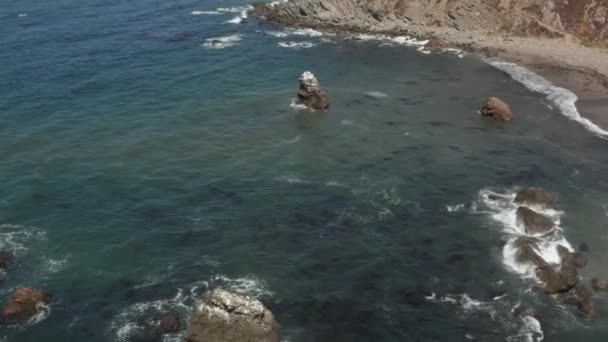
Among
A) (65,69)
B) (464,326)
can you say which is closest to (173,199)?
(464,326)

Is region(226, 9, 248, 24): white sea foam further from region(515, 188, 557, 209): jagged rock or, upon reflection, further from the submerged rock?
the submerged rock

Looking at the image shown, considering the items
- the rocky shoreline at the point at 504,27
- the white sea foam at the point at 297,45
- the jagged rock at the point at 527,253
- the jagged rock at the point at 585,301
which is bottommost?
the jagged rock at the point at 585,301

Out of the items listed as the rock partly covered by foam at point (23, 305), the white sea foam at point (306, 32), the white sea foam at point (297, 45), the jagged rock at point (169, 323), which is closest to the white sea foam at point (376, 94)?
the white sea foam at point (297, 45)

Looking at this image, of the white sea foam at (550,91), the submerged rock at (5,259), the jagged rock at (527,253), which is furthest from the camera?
the white sea foam at (550,91)

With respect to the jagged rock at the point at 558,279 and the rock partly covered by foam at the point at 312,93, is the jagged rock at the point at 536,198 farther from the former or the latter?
the rock partly covered by foam at the point at 312,93

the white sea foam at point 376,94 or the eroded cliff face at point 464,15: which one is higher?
the eroded cliff face at point 464,15

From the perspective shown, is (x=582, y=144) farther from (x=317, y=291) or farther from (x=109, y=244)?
(x=109, y=244)

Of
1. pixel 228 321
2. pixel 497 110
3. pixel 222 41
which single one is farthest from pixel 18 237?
pixel 222 41

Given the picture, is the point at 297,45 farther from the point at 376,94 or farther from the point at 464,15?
the point at 464,15

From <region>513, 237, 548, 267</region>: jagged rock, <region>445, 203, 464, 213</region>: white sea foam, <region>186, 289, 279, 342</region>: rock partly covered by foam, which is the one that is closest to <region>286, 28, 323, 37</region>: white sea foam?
<region>445, 203, 464, 213</region>: white sea foam
